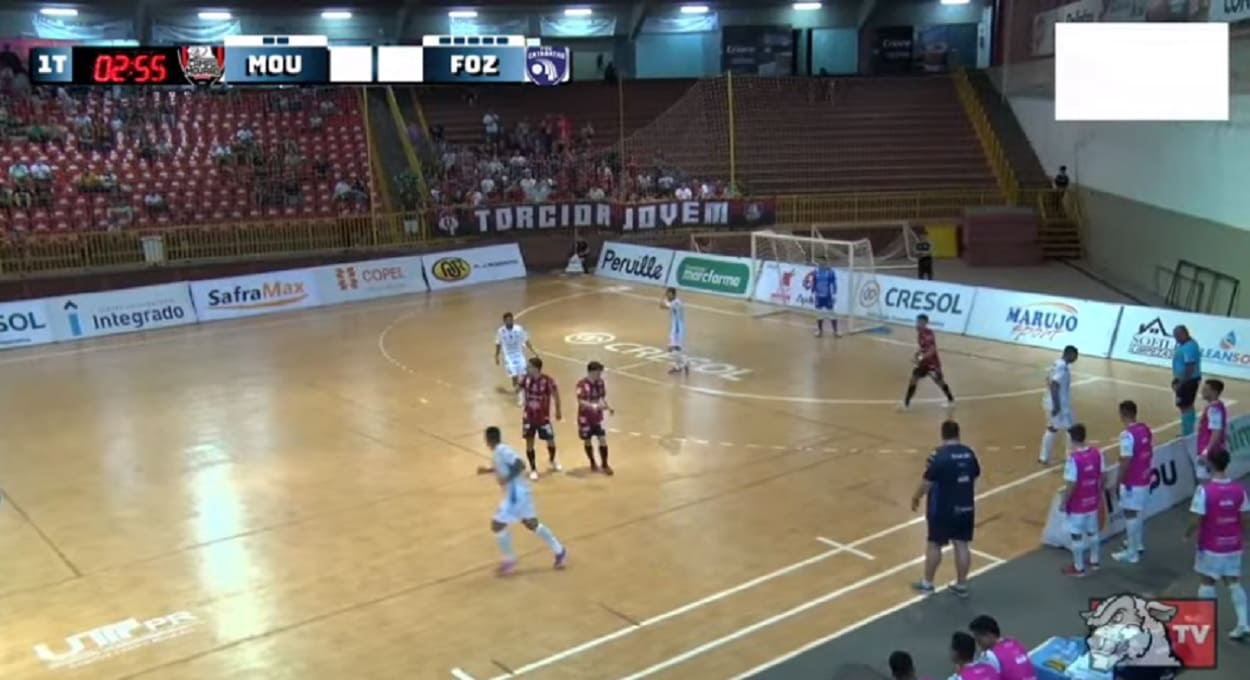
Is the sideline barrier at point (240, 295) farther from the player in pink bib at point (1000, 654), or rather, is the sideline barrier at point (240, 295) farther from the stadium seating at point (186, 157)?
the player in pink bib at point (1000, 654)

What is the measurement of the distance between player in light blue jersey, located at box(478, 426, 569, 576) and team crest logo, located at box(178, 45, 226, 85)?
1954 centimetres

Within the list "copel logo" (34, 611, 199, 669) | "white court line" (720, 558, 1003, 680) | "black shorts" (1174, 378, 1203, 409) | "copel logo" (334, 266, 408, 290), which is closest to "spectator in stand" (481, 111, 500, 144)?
"copel logo" (334, 266, 408, 290)

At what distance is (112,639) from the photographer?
1214 cm

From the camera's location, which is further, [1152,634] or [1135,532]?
[1135,532]

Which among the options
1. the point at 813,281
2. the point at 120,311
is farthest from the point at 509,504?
the point at 120,311

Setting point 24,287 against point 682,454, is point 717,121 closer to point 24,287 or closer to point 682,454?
point 24,287

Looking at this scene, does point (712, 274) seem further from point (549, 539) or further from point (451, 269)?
point (549, 539)

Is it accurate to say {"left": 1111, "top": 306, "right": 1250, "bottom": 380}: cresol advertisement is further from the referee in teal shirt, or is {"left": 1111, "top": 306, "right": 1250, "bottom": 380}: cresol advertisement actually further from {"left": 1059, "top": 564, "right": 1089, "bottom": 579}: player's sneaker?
{"left": 1059, "top": 564, "right": 1089, "bottom": 579}: player's sneaker

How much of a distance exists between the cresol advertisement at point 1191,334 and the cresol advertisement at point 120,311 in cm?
2228

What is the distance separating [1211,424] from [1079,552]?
3292 millimetres

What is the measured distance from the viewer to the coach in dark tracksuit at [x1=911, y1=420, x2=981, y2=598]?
12.0 metres

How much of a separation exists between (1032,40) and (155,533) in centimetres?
3501

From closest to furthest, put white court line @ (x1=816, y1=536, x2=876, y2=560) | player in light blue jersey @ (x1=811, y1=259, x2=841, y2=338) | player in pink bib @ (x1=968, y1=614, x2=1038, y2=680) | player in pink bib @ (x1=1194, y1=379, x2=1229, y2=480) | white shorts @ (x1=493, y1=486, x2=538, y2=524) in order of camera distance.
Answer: player in pink bib @ (x1=968, y1=614, x2=1038, y2=680), white shorts @ (x1=493, y1=486, x2=538, y2=524), white court line @ (x1=816, y1=536, x2=876, y2=560), player in pink bib @ (x1=1194, y1=379, x2=1229, y2=480), player in light blue jersey @ (x1=811, y1=259, x2=841, y2=338)

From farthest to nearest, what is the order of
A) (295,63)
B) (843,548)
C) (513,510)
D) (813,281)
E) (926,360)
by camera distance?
(295,63), (813,281), (926,360), (843,548), (513,510)
